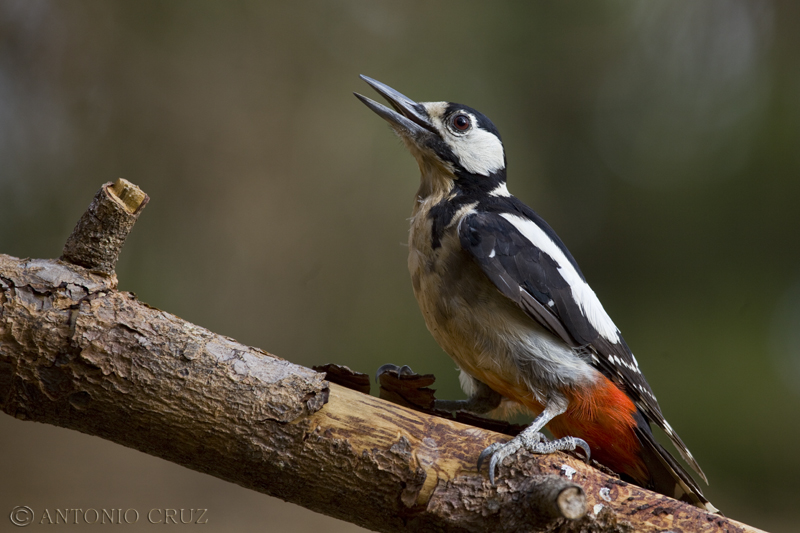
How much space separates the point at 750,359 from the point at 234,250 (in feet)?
11.4

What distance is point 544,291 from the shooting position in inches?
73.3

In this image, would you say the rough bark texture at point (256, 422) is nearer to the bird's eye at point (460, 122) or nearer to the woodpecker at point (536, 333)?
the woodpecker at point (536, 333)

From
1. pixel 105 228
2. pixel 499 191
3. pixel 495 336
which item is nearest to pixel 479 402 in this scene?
pixel 495 336

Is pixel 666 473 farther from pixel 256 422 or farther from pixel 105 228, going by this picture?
pixel 105 228

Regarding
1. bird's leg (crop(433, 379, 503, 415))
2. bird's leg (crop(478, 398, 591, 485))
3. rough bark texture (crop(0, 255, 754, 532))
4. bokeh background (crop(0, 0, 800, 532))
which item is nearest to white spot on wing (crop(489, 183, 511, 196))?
bird's leg (crop(433, 379, 503, 415))

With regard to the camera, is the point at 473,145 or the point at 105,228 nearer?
the point at 105,228

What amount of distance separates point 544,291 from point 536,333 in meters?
0.13

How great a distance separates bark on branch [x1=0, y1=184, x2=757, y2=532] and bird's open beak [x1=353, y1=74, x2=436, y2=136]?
1.10 metres

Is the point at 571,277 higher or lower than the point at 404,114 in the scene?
lower

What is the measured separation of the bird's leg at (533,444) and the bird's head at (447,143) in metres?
0.84

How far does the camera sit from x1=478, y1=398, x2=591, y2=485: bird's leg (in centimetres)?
145

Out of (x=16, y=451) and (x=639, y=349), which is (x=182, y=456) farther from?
(x=639, y=349)

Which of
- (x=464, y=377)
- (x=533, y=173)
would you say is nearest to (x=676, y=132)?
(x=533, y=173)

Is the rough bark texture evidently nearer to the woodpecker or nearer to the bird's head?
the woodpecker
